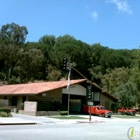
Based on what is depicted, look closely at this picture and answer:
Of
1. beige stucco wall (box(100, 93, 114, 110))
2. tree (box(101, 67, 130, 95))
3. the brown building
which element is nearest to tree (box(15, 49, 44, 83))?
tree (box(101, 67, 130, 95))

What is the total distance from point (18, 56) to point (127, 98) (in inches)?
1414

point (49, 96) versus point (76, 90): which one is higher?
point (76, 90)

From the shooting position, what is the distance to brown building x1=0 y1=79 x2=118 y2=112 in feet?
135

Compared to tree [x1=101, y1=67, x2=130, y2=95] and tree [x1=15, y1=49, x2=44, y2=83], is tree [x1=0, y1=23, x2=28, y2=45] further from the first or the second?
tree [x1=101, y1=67, x2=130, y2=95]

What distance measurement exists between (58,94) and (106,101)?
36.8ft

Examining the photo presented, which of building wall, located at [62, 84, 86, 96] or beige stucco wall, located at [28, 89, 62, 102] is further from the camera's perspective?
building wall, located at [62, 84, 86, 96]

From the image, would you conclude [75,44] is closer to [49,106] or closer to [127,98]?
[127,98]

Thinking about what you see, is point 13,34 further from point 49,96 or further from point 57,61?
point 49,96

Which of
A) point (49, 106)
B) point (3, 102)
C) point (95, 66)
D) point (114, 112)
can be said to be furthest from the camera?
point (95, 66)

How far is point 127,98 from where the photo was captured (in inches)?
2234

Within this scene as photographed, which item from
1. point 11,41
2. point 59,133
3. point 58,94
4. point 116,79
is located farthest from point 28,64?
point 59,133

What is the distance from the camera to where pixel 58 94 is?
1689 inches

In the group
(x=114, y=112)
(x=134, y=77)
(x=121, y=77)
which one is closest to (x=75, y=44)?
(x=121, y=77)

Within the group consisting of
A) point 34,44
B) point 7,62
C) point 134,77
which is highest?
point 34,44
